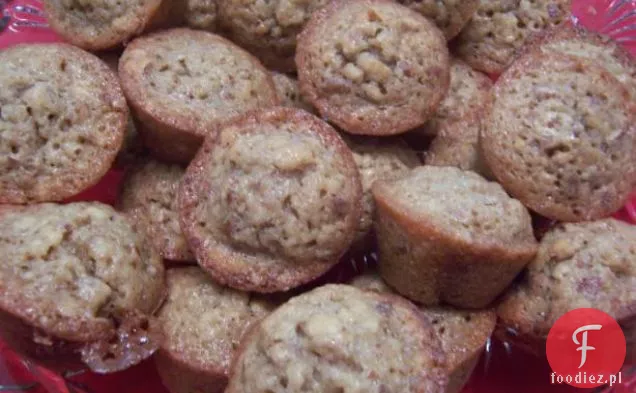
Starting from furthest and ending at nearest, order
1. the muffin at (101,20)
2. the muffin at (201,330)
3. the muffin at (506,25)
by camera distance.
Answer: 1. the muffin at (506,25)
2. the muffin at (101,20)
3. the muffin at (201,330)

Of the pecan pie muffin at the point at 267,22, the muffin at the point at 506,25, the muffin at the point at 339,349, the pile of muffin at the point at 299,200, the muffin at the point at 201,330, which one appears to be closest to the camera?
the muffin at the point at 339,349

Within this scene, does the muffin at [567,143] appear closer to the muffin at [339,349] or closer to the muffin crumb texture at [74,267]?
the muffin at [339,349]

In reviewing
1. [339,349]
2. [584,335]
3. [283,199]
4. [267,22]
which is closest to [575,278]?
[584,335]

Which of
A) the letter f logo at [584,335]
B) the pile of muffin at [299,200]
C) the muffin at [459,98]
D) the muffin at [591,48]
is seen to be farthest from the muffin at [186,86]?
the letter f logo at [584,335]

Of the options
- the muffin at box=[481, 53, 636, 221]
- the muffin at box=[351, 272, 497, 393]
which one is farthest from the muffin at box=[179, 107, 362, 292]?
the muffin at box=[481, 53, 636, 221]

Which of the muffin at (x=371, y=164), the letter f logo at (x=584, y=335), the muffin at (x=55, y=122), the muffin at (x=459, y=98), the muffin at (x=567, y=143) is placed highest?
the muffin at (x=567, y=143)

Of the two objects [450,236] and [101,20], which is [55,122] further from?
[450,236]
